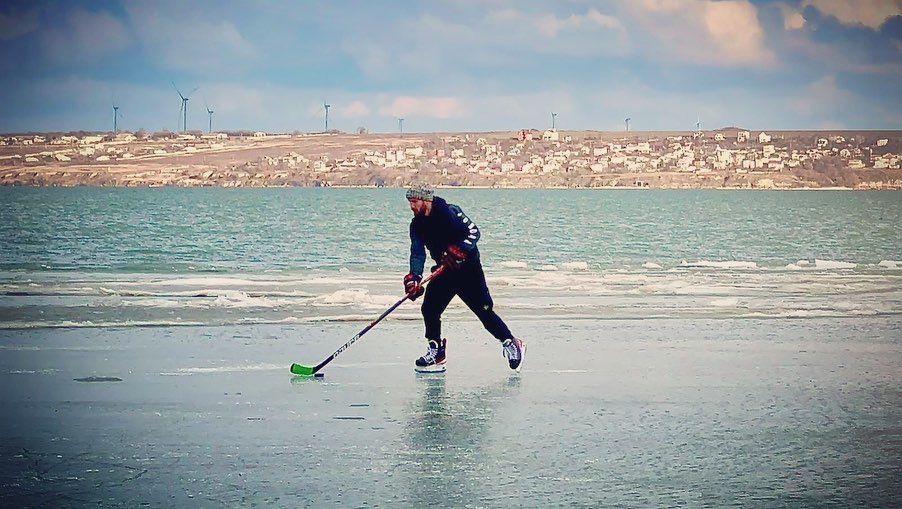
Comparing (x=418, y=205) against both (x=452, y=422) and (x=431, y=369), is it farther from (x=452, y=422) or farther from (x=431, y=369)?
(x=452, y=422)

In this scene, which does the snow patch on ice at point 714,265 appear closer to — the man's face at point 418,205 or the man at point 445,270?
the man at point 445,270

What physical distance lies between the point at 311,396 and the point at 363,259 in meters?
23.5

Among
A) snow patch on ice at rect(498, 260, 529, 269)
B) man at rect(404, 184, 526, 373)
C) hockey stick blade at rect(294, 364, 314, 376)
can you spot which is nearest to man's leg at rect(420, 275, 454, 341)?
man at rect(404, 184, 526, 373)

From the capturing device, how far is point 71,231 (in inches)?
1959

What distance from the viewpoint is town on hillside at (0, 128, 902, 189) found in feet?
577

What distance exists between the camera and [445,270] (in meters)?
10.2

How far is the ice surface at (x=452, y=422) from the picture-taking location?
6207 millimetres

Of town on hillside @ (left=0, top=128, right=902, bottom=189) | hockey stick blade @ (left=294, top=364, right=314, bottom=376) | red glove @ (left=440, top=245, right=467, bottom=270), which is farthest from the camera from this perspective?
town on hillside @ (left=0, top=128, right=902, bottom=189)

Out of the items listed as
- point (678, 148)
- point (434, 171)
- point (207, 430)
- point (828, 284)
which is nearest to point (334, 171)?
point (434, 171)

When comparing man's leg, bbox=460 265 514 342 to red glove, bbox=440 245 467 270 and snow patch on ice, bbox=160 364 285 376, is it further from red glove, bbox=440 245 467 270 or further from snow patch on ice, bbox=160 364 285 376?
snow patch on ice, bbox=160 364 285 376

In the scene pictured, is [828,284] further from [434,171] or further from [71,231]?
[434,171]

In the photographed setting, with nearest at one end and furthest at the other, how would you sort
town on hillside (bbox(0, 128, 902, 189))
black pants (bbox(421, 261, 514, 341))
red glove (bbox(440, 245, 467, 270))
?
1. red glove (bbox(440, 245, 467, 270))
2. black pants (bbox(421, 261, 514, 341))
3. town on hillside (bbox(0, 128, 902, 189))

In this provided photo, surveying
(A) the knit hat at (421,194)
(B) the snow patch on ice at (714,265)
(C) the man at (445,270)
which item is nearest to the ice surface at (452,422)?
(C) the man at (445,270)

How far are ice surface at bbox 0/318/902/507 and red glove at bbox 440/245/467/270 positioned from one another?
34.2 inches
